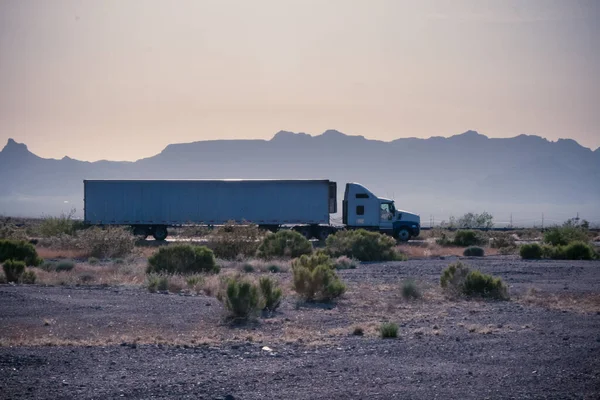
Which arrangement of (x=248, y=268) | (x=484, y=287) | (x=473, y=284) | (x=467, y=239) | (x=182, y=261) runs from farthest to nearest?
(x=467, y=239)
(x=248, y=268)
(x=182, y=261)
(x=473, y=284)
(x=484, y=287)

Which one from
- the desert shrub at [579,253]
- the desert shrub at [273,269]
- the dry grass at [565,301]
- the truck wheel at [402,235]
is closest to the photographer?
the dry grass at [565,301]

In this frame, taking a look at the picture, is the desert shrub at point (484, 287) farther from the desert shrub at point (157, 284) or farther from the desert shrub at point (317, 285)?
the desert shrub at point (157, 284)

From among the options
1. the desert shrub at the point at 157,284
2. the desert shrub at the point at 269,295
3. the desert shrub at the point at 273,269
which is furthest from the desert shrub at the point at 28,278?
the desert shrub at the point at 273,269

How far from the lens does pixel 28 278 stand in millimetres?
21719

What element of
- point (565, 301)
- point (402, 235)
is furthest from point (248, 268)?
point (402, 235)

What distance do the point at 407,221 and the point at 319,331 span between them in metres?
36.1

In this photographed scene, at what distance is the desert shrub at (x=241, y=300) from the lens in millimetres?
14914

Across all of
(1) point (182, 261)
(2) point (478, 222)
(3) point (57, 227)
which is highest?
(2) point (478, 222)

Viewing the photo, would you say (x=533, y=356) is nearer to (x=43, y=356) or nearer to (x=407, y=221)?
(x=43, y=356)

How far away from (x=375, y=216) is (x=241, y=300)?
3467 centimetres

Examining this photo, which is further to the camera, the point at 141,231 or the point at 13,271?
the point at 141,231

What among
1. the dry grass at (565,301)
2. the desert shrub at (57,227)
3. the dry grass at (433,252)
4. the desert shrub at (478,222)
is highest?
the desert shrub at (478,222)

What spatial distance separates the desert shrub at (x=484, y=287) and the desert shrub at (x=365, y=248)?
1366cm

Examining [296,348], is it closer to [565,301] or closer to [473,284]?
[473,284]
